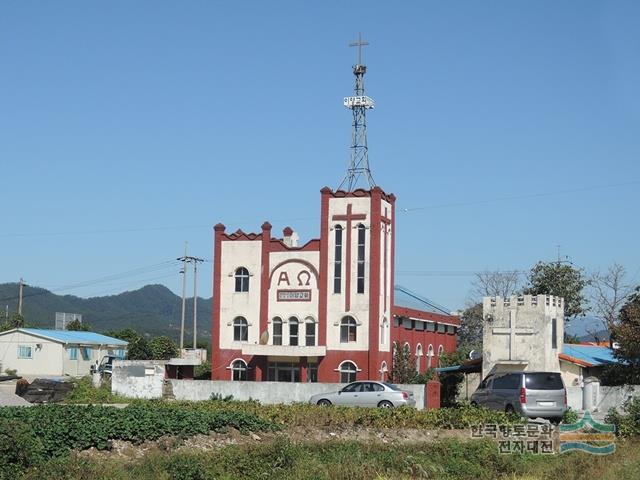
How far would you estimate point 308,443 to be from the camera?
23.3m

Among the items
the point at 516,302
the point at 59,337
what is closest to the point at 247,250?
the point at 516,302

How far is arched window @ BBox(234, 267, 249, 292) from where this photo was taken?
54.0 metres

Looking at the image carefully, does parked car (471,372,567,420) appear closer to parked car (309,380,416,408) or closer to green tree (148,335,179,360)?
parked car (309,380,416,408)

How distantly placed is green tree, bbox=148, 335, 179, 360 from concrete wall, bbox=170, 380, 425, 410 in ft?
115

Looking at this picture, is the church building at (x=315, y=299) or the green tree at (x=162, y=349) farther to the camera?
the green tree at (x=162, y=349)

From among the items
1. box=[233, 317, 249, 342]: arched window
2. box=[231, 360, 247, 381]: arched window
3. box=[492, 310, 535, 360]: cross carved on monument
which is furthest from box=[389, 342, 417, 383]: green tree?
box=[492, 310, 535, 360]: cross carved on monument

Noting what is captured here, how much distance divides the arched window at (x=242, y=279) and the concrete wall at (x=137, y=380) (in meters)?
10.3

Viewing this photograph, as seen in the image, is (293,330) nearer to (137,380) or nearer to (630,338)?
(137,380)

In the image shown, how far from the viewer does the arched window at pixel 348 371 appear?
168 feet

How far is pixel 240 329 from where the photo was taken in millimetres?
53938

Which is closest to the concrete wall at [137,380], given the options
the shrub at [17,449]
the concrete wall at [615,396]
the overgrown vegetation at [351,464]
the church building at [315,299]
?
the church building at [315,299]

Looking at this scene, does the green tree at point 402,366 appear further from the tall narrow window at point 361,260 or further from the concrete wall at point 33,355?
the concrete wall at point 33,355

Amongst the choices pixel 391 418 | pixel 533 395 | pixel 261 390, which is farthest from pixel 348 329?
pixel 391 418

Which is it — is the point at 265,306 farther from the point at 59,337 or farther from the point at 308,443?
the point at 308,443
